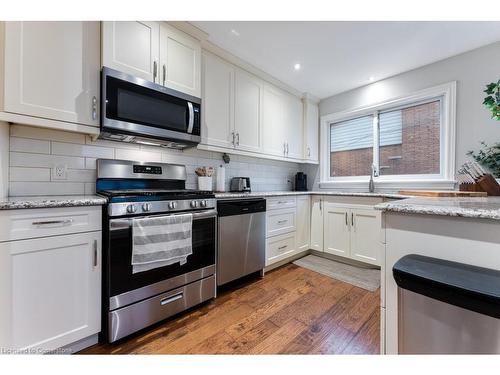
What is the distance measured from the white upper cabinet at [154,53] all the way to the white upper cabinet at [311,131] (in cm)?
191

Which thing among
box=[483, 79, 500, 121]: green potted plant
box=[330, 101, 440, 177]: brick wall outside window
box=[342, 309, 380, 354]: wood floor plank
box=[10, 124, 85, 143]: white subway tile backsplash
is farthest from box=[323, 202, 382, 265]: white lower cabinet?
box=[10, 124, 85, 143]: white subway tile backsplash

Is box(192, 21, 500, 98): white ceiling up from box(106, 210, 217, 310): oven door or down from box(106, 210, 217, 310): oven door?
up

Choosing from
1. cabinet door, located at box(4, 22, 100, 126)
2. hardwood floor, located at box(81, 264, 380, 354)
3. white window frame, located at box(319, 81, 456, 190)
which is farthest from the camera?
white window frame, located at box(319, 81, 456, 190)

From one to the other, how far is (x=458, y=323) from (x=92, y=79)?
2.36 meters

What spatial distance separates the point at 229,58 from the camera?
2346mm

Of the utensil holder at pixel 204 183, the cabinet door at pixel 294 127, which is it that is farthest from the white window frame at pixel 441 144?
the utensil holder at pixel 204 183

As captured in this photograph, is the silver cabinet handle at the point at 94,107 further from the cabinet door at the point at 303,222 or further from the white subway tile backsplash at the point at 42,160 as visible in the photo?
the cabinet door at the point at 303,222

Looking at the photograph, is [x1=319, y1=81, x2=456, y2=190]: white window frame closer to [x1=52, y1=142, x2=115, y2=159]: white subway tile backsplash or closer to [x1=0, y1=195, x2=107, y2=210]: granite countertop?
[x1=52, y1=142, x2=115, y2=159]: white subway tile backsplash

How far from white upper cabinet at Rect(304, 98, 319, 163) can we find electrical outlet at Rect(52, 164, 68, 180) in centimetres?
288

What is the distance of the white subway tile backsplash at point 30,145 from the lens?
4.71 feet

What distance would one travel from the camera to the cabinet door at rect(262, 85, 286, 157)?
9.18 feet

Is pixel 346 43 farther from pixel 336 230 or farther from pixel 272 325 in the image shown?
pixel 272 325
